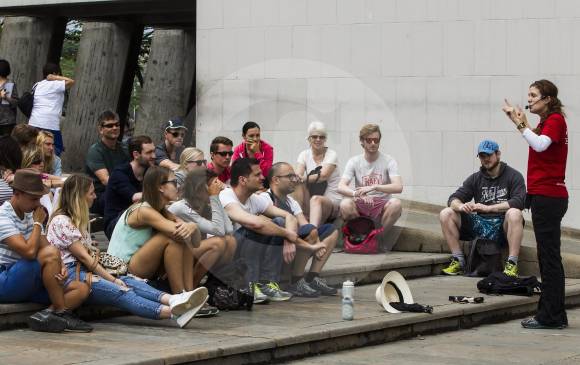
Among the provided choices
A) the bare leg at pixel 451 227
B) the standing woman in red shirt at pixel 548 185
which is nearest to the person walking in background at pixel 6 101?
the bare leg at pixel 451 227

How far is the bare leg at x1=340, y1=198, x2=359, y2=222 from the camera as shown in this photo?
1261 cm

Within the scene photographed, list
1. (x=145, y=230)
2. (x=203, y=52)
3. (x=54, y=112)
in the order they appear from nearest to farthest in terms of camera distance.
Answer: (x=145, y=230), (x=54, y=112), (x=203, y=52)

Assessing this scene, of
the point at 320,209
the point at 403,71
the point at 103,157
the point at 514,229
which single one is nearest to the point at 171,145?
the point at 103,157

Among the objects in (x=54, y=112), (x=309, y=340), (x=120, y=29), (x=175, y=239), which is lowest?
(x=309, y=340)

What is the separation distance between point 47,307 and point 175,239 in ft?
3.49

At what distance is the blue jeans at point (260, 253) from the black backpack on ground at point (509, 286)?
209 cm

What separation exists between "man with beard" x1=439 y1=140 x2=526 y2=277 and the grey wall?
1.15 meters

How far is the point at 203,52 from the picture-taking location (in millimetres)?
16969

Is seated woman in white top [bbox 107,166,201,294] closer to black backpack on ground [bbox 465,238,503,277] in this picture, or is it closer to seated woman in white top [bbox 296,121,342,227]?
seated woman in white top [bbox 296,121,342,227]

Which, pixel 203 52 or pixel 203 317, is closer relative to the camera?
pixel 203 317

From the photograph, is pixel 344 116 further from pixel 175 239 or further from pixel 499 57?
pixel 175 239

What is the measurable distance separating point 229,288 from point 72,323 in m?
1.68

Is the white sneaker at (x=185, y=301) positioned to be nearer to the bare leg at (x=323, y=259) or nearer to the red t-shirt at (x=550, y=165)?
the bare leg at (x=323, y=259)

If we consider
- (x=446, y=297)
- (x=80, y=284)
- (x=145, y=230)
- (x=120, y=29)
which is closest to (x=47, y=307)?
(x=80, y=284)
